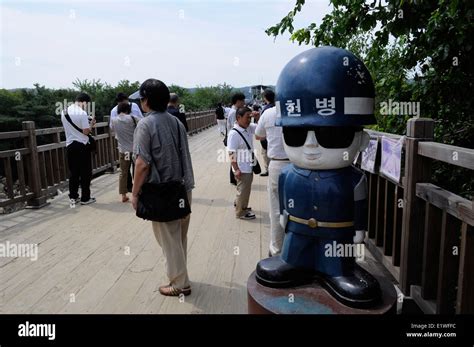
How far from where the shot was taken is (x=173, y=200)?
120 inches

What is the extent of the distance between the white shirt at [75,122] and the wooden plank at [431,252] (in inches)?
195

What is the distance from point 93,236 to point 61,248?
0.45m

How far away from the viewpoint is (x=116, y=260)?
406 centimetres

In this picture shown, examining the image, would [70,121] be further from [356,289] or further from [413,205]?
[356,289]

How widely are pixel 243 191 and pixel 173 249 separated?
218cm

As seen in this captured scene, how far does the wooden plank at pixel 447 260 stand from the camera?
2.44 metres

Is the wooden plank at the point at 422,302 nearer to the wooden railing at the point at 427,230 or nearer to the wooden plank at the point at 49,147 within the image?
the wooden railing at the point at 427,230

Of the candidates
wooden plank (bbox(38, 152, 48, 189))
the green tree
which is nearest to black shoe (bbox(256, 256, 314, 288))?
the green tree

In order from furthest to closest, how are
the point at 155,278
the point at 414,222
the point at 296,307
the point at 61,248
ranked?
the point at 61,248
the point at 155,278
the point at 414,222
the point at 296,307

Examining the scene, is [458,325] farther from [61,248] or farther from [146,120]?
[61,248]

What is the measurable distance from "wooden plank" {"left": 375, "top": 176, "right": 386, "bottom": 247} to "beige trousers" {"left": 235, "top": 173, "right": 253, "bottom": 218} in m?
1.79

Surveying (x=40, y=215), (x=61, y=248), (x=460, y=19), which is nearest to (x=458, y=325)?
(x=460, y=19)

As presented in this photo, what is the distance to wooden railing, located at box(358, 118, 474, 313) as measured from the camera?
2209mm

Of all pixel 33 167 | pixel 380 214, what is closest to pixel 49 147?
pixel 33 167
